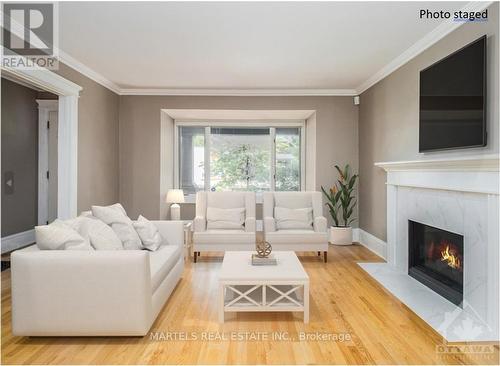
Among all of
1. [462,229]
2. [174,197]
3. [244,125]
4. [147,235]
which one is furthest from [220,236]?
[244,125]

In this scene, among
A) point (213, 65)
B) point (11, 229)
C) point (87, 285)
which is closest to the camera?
point (87, 285)

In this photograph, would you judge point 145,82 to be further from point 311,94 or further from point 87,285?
point 87,285

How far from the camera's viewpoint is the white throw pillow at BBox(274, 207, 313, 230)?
5.16m

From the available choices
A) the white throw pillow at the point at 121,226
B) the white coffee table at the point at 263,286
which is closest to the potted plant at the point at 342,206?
the white coffee table at the point at 263,286

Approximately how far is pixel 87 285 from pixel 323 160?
186 inches

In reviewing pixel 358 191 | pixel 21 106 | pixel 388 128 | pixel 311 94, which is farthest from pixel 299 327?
pixel 21 106

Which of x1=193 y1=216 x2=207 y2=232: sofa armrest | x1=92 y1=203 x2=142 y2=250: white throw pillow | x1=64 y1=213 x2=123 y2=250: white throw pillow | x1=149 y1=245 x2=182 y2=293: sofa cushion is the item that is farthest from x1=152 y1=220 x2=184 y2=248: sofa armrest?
x1=193 y1=216 x2=207 y2=232: sofa armrest

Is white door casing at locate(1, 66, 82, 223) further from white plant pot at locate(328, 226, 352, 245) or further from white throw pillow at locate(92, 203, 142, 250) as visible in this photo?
white plant pot at locate(328, 226, 352, 245)

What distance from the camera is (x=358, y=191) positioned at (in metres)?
6.34

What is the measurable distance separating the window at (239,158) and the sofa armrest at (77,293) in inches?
195

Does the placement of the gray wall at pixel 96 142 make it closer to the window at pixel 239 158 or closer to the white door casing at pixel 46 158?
the white door casing at pixel 46 158

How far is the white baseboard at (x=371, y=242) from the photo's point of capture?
5184 millimetres

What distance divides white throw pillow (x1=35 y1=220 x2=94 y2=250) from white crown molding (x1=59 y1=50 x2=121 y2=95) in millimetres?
2561

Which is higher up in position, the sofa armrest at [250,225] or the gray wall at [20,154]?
the gray wall at [20,154]
